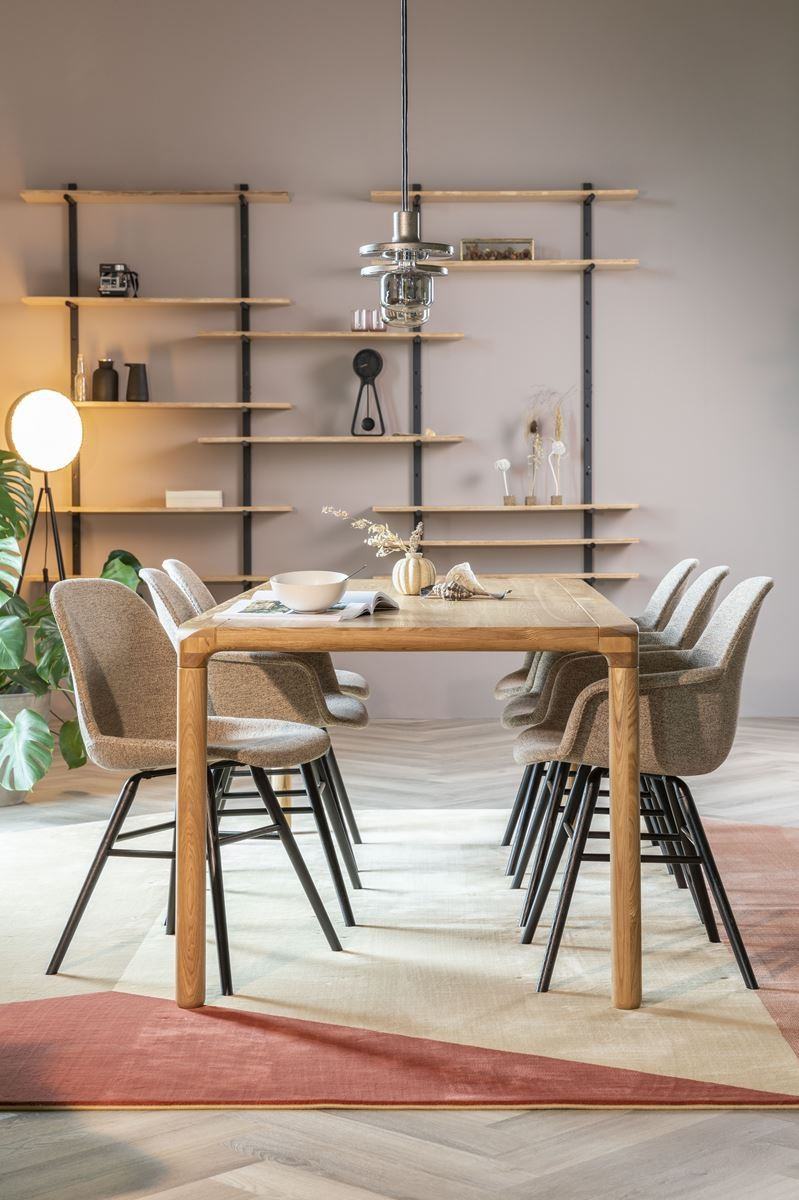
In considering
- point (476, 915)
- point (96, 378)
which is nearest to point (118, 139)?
point (96, 378)

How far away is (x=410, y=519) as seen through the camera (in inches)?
239

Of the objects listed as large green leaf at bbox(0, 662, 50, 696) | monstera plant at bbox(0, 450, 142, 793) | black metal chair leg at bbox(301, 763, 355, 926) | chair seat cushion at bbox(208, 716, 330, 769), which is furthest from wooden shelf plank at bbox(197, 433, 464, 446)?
black metal chair leg at bbox(301, 763, 355, 926)

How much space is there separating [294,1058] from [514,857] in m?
1.29

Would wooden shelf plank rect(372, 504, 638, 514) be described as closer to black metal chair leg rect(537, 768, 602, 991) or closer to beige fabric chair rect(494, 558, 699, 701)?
beige fabric chair rect(494, 558, 699, 701)

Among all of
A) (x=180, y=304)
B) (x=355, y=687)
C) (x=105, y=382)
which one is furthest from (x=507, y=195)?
(x=355, y=687)

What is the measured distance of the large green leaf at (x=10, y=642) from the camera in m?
4.11

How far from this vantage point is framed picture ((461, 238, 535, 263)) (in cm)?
585

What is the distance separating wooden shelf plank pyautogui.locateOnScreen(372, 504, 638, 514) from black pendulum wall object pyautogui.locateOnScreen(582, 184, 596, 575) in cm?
10

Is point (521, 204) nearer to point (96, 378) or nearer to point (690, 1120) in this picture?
point (96, 378)

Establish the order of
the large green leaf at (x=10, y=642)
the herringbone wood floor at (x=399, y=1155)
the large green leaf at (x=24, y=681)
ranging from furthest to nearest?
1. the large green leaf at (x=24, y=681)
2. the large green leaf at (x=10, y=642)
3. the herringbone wood floor at (x=399, y=1155)

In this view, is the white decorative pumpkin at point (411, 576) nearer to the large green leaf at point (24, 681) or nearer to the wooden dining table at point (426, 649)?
the wooden dining table at point (426, 649)

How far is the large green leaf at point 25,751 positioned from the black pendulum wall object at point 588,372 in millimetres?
2966

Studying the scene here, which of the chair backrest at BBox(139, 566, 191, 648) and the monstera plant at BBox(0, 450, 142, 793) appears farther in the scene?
the monstera plant at BBox(0, 450, 142, 793)

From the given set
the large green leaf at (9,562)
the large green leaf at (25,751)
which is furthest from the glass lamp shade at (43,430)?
the large green leaf at (25,751)
